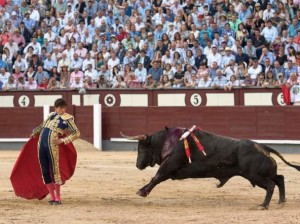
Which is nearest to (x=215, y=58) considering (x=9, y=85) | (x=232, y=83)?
(x=232, y=83)

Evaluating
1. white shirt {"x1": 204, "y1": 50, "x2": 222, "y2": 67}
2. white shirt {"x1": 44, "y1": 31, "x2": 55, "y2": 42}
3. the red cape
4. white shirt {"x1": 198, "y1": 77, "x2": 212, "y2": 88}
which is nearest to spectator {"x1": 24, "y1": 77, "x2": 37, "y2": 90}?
white shirt {"x1": 44, "y1": 31, "x2": 55, "y2": 42}

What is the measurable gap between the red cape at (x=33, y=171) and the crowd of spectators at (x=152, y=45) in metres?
7.91

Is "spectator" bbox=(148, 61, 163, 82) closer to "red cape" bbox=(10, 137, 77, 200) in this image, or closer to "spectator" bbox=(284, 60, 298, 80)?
"spectator" bbox=(284, 60, 298, 80)

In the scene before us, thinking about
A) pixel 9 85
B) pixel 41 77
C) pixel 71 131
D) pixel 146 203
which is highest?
pixel 41 77

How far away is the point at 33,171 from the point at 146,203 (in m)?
1.28

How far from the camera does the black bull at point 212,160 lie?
378 inches

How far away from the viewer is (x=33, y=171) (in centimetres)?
1047

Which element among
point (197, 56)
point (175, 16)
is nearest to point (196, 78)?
point (197, 56)

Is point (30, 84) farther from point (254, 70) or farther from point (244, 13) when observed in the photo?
point (254, 70)

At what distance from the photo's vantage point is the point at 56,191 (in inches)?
396

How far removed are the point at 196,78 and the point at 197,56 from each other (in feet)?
1.58

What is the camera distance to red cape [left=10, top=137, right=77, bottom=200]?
33.7 ft

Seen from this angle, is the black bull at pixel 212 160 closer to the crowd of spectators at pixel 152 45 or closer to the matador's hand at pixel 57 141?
the matador's hand at pixel 57 141

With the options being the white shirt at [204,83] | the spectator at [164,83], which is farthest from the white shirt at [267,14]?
the spectator at [164,83]
